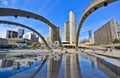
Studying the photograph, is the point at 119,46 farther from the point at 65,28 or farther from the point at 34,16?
the point at 65,28

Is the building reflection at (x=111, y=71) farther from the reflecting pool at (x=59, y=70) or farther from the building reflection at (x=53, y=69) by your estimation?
the building reflection at (x=53, y=69)

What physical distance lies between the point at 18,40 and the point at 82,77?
517 feet

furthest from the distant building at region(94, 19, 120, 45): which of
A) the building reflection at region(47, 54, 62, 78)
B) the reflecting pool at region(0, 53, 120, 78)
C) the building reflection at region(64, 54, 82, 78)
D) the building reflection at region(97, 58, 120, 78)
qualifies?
the building reflection at region(97, 58, 120, 78)

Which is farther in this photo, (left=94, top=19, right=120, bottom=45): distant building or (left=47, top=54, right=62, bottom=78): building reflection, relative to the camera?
(left=94, top=19, right=120, bottom=45): distant building

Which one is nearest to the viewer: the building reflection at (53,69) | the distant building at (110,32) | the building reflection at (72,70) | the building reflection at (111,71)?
the building reflection at (111,71)

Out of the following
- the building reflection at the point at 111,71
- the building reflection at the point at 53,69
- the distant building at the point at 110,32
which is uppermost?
the distant building at the point at 110,32

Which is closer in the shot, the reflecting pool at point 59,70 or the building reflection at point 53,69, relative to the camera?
the reflecting pool at point 59,70

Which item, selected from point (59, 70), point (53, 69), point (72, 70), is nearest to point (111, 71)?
point (72, 70)

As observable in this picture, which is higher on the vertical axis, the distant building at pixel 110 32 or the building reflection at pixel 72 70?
the distant building at pixel 110 32

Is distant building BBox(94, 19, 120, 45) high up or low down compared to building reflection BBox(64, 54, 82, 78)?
up

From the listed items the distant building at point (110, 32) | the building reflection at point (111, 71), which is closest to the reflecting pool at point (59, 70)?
the building reflection at point (111, 71)

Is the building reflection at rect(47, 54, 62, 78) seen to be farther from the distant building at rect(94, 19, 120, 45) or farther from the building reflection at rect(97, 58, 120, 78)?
the distant building at rect(94, 19, 120, 45)

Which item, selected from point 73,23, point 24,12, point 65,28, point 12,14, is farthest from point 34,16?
point 65,28

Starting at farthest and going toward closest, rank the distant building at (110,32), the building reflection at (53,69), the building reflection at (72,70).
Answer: the distant building at (110,32), the building reflection at (53,69), the building reflection at (72,70)
